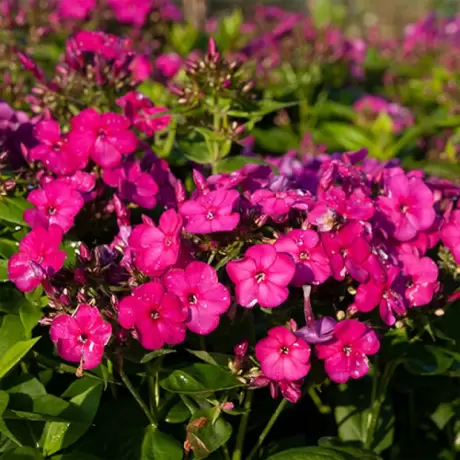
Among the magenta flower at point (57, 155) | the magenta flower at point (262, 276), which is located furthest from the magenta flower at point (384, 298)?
the magenta flower at point (57, 155)

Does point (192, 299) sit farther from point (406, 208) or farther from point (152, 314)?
point (406, 208)

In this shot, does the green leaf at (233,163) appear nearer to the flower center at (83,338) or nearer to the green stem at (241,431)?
the green stem at (241,431)

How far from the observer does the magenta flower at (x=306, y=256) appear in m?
1.72

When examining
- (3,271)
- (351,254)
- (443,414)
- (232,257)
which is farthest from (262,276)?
(443,414)

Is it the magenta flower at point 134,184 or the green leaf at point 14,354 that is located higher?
the magenta flower at point 134,184

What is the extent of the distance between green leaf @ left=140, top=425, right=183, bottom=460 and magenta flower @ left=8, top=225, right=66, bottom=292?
0.44 meters

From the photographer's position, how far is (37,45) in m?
3.79

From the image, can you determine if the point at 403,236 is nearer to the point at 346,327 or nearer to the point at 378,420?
the point at 346,327

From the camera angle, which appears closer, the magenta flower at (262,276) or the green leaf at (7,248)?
the magenta flower at (262,276)

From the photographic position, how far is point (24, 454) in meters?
1.76

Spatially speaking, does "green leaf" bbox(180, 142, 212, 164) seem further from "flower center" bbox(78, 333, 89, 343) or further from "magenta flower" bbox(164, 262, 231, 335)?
"flower center" bbox(78, 333, 89, 343)

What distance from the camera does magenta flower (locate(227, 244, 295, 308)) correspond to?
1654 millimetres

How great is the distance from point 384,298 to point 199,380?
46 cm

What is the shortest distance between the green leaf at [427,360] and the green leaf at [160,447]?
24.9 inches
